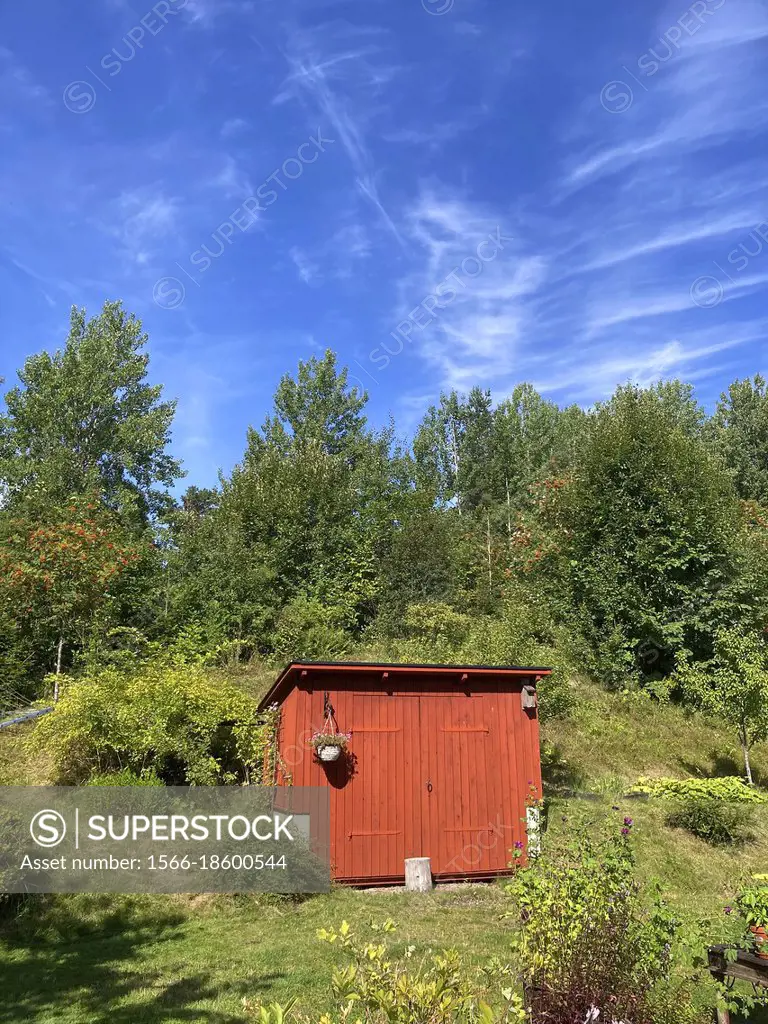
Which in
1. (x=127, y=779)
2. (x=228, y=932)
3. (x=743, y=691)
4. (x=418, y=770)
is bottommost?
(x=228, y=932)

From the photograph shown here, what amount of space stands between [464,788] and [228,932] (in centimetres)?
410

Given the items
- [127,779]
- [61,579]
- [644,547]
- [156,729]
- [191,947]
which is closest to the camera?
[191,947]

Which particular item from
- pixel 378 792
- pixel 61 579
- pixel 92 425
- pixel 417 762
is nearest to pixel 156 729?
pixel 378 792

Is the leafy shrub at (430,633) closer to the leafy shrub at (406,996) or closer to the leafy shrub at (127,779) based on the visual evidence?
the leafy shrub at (127,779)

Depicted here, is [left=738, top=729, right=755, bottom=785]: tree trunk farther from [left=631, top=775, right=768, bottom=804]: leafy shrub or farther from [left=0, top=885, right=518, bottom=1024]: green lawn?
[left=0, top=885, right=518, bottom=1024]: green lawn

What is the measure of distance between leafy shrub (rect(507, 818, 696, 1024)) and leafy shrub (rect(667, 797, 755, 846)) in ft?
26.4

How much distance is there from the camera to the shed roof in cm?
991

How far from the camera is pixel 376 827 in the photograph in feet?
32.1

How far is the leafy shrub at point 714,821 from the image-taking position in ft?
36.1

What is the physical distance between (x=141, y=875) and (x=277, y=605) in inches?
500

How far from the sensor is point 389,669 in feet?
33.5

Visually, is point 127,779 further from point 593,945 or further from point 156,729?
point 593,945

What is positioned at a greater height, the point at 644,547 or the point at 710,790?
the point at 644,547

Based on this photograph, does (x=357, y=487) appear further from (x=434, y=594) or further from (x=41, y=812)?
(x=41, y=812)
